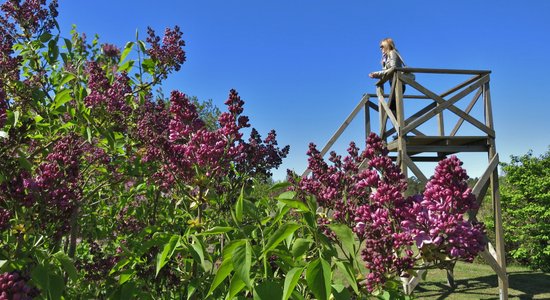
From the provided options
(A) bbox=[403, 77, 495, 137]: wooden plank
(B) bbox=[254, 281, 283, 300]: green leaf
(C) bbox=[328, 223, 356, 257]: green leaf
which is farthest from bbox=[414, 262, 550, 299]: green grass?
(B) bbox=[254, 281, 283, 300]: green leaf

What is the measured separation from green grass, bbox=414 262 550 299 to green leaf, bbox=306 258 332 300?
746cm

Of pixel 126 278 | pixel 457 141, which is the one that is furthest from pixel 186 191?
pixel 457 141

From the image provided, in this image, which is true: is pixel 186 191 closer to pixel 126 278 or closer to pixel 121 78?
pixel 126 278

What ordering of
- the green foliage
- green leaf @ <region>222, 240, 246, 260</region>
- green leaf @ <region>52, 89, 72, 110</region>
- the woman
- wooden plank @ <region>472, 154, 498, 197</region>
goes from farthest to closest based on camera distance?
the green foliage → the woman → wooden plank @ <region>472, 154, 498, 197</region> → green leaf @ <region>52, 89, 72, 110</region> → green leaf @ <region>222, 240, 246, 260</region>

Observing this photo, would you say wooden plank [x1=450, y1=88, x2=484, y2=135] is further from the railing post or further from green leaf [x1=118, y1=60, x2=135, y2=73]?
green leaf [x1=118, y1=60, x2=135, y2=73]

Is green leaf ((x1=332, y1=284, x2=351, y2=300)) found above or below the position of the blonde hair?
below

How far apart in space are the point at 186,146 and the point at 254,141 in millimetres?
382

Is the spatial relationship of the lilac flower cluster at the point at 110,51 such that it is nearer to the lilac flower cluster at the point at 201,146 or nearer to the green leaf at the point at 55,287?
the lilac flower cluster at the point at 201,146

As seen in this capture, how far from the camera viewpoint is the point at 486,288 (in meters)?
8.48

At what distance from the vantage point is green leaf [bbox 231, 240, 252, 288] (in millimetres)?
1119

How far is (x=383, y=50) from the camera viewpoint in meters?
8.29

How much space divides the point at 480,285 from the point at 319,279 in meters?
9.15

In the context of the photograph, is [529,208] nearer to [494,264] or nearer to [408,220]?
[494,264]

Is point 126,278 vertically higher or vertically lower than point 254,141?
lower
